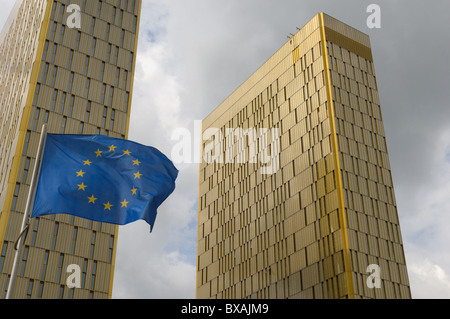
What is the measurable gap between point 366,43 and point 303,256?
3314cm

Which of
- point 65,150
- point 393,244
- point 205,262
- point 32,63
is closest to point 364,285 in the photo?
point 393,244

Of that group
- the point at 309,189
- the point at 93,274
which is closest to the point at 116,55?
the point at 93,274

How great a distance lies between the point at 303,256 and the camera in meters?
72.1

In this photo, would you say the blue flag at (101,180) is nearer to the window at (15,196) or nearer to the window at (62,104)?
the window at (15,196)

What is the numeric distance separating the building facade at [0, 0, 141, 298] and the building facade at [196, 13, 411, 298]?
A: 24848 mm

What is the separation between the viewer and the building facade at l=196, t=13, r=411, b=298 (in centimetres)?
6781

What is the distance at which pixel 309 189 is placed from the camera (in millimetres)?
74188

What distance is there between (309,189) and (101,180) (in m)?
56.1

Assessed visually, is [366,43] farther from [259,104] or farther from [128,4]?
[128,4]

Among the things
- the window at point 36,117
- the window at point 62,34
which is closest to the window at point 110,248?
the window at point 36,117

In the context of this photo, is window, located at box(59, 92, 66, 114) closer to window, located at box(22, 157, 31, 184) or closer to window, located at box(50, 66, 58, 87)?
window, located at box(50, 66, 58, 87)

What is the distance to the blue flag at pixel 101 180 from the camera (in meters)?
19.5

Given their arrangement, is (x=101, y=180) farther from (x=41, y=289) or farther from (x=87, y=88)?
(x=87, y=88)
